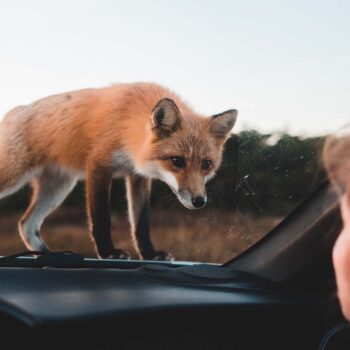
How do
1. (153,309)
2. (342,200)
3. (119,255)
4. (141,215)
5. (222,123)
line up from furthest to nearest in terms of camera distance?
(141,215) < (119,255) < (222,123) < (153,309) < (342,200)

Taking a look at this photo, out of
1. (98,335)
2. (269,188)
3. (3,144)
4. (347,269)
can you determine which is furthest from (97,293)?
(3,144)

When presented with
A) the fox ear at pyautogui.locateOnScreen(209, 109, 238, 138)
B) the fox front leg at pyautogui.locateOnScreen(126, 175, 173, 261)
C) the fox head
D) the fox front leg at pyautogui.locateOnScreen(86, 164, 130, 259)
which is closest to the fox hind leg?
the fox front leg at pyautogui.locateOnScreen(86, 164, 130, 259)

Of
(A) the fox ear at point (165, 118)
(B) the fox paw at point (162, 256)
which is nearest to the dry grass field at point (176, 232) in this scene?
(B) the fox paw at point (162, 256)

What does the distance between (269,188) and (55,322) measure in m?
0.91

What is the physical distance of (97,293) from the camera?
4.03 ft

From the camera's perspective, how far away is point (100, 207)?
118 inches

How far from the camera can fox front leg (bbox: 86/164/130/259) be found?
282 centimetres

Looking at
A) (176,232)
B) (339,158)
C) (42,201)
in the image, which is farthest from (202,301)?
(42,201)

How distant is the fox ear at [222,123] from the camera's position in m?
2.57

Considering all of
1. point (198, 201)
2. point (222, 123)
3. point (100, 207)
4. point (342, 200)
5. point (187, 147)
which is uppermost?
point (342, 200)

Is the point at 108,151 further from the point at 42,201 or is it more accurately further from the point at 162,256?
the point at 162,256

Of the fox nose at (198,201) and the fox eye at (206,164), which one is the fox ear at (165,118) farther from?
the fox nose at (198,201)

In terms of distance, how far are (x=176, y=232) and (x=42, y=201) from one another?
33.9 inches

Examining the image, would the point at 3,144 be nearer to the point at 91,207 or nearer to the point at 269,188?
the point at 91,207
